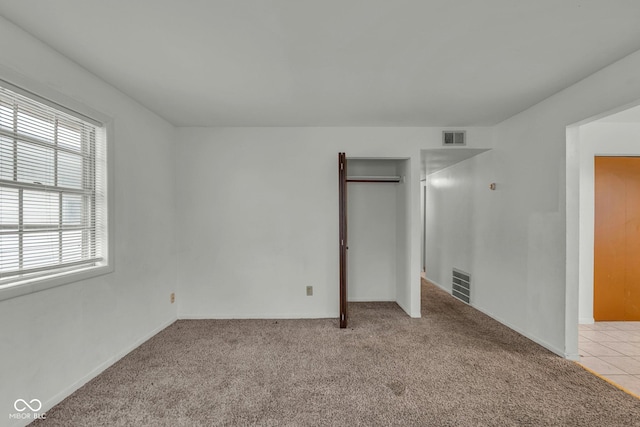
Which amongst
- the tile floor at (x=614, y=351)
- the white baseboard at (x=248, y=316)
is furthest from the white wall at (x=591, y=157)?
the white baseboard at (x=248, y=316)

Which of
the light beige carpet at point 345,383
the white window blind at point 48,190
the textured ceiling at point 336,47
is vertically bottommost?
the light beige carpet at point 345,383

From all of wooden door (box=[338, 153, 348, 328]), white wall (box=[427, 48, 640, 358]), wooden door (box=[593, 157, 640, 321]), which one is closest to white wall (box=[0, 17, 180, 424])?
wooden door (box=[338, 153, 348, 328])

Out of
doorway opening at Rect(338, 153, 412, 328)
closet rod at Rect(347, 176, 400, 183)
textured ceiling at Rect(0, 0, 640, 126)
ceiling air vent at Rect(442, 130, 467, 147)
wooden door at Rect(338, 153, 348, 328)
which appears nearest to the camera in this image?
textured ceiling at Rect(0, 0, 640, 126)

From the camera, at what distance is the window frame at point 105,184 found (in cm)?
183

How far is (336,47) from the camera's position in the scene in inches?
81.1

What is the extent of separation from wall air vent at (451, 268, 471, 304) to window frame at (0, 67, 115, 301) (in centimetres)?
451

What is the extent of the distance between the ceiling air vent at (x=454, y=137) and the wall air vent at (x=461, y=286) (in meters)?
2.00

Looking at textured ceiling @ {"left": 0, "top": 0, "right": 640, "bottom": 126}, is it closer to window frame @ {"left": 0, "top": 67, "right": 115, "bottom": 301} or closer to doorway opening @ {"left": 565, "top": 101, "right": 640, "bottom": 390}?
window frame @ {"left": 0, "top": 67, "right": 115, "bottom": 301}

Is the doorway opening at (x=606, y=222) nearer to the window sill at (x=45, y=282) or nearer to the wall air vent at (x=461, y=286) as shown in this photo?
the wall air vent at (x=461, y=286)

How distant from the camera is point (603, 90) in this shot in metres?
2.38

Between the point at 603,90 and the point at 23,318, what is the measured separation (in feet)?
14.7

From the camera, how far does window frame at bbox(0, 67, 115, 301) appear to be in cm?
183

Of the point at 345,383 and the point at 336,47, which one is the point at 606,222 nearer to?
the point at 345,383

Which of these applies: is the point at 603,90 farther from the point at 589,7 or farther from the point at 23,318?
the point at 23,318
